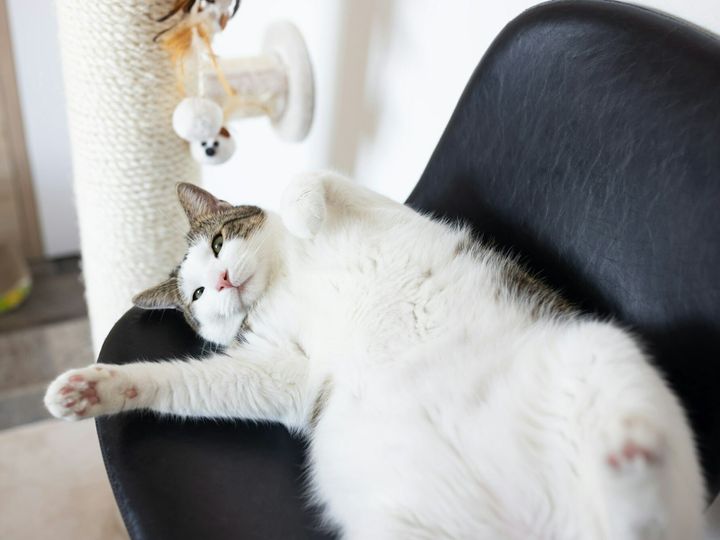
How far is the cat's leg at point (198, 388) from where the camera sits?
37.4 inches

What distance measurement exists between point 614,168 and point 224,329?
68 centimetres

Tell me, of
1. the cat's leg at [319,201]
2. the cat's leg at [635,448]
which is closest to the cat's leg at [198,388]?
the cat's leg at [319,201]

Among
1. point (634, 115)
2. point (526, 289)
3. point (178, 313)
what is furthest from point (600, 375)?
point (178, 313)

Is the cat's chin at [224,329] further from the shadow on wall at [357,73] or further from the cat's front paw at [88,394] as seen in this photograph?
the shadow on wall at [357,73]

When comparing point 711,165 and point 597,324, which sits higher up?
point 711,165

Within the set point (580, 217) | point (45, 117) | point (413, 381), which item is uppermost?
point (580, 217)

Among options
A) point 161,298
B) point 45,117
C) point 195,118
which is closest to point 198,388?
point 161,298

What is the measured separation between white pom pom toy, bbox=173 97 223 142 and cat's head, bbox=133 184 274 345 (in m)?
0.42

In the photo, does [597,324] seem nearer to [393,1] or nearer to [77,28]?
[393,1]

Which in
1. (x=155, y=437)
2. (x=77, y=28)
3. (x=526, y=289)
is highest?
(x=77, y=28)

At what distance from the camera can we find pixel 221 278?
1.14 metres

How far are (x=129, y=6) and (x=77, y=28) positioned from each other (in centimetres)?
15

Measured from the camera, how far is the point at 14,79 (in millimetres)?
2604

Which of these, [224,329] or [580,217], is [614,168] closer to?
[580,217]
